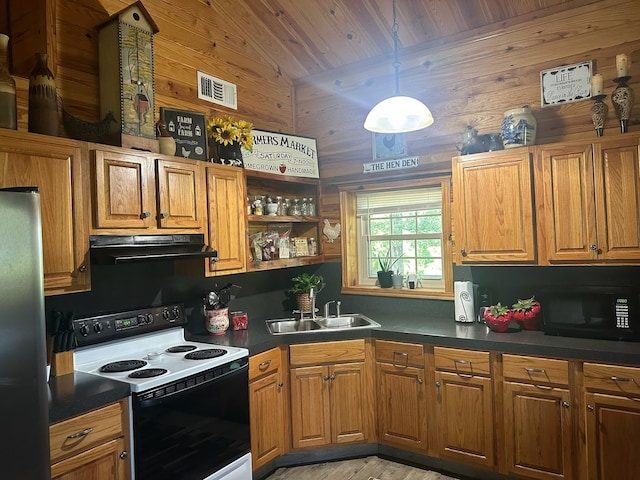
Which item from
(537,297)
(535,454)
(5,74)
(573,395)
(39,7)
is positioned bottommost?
(535,454)

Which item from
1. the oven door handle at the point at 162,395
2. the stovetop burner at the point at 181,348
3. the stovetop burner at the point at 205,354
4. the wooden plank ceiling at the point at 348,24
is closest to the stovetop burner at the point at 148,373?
the oven door handle at the point at 162,395

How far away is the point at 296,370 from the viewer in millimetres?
3037

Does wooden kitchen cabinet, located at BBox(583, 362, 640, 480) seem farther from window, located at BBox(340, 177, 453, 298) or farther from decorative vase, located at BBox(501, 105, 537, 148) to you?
decorative vase, located at BBox(501, 105, 537, 148)

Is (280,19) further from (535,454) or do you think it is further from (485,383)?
(535,454)

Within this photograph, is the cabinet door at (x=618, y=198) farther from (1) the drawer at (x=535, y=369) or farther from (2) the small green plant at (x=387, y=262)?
(2) the small green plant at (x=387, y=262)

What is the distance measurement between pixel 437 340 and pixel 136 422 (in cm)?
176

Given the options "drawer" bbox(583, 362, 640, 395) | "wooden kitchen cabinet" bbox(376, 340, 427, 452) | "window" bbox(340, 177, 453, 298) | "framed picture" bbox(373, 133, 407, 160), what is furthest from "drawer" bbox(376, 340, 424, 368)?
"framed picture" bbox(373, 133, 407, 160)

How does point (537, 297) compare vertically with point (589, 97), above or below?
below

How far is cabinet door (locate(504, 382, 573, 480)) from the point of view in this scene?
2.49 metres

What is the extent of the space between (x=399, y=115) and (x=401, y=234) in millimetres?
1441

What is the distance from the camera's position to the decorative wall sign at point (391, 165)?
352 centimetres

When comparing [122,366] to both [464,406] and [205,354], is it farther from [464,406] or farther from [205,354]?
[464,406]

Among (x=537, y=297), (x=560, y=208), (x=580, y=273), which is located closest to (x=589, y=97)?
(x=560, y=208)

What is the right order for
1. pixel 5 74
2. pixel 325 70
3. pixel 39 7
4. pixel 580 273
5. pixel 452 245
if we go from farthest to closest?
pixel 325 70 < pixel 452 245 < pixel 580 273 < pixel 39 7 < pixel 5 74
